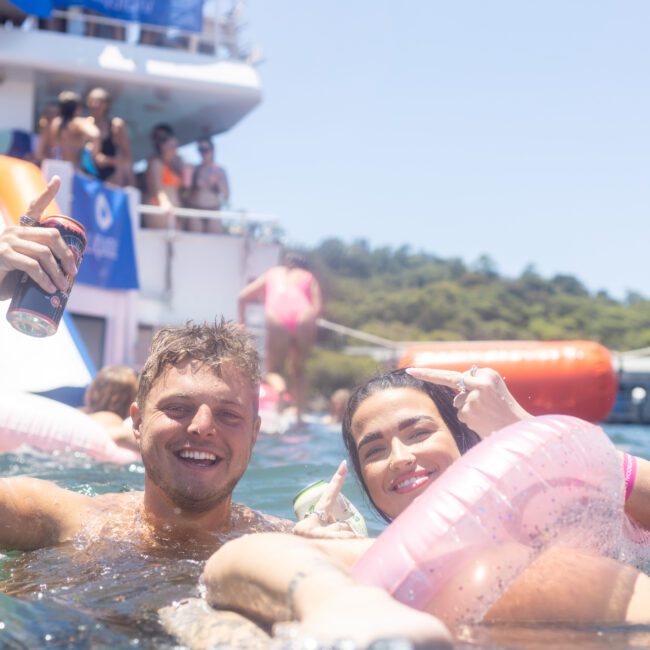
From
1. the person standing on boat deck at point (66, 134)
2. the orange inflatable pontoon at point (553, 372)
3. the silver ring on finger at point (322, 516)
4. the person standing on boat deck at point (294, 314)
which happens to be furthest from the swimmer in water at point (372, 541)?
the person standing on boat deck at point (66, 134)

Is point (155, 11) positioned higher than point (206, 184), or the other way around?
point (155, 11)

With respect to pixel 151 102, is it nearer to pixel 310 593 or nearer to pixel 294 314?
pixel 294 314

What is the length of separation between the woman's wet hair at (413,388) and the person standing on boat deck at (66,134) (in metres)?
7.65

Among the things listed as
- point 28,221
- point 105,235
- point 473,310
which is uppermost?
point 28,221

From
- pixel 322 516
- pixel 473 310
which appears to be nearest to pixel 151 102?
pixel 322 516

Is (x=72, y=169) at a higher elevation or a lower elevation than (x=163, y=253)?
higher

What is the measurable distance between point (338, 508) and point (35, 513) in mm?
925

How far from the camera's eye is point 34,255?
2.56m

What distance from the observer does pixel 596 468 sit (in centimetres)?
219

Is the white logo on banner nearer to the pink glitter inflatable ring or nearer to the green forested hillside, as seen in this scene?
the pink glitter inflatable ring

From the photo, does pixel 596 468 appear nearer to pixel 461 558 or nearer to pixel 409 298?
pixel 461 558

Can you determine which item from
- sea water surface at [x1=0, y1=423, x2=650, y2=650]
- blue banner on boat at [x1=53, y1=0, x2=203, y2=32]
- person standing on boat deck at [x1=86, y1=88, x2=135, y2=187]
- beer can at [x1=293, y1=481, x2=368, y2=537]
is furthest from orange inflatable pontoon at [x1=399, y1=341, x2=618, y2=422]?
blue banner on boat at [x1=53, y1=0, x2=203, y2=32]

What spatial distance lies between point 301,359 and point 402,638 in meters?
7.63

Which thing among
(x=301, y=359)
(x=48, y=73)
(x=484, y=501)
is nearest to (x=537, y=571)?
(x=484, y=501)
